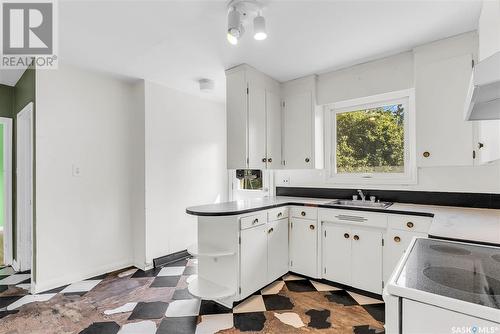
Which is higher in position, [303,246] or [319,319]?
[303,246]

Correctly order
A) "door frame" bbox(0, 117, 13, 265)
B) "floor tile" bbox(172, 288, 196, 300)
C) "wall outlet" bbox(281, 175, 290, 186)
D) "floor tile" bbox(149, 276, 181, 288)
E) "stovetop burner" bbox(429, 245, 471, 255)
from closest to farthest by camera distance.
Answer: "stovetop burner" bbox(429, 245, 471, 255) → "floor tile" bbox(172, 288, 196, 300) → "floor tile" bbox(149, 276, 181, 288) → "door frame" bbox(0, 117, 13, 265) → "wall outlet" bbox(281, 175, 290, 186)

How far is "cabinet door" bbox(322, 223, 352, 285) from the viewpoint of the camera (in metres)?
2.43

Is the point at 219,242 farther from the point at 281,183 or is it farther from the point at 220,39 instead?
the point at 220,39

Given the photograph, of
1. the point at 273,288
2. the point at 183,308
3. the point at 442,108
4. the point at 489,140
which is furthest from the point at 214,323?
the point at 442,108

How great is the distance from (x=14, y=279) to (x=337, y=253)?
3505mm

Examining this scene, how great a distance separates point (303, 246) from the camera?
2.71m

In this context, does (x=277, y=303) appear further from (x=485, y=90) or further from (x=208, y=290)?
(x=485, y=90)

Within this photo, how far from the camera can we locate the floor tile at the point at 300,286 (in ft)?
8.20

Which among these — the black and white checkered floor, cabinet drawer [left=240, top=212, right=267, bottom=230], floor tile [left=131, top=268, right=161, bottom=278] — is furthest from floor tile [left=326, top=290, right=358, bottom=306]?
floor tile [left=131, top=268, right=161, bottom=278]

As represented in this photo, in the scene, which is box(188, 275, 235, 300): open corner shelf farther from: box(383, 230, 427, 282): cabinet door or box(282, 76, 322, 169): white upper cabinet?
box(282, 76, 322, 169): white upper cabinet

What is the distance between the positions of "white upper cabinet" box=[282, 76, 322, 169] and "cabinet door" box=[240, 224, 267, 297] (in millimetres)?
1043

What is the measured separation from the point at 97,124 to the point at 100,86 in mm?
450

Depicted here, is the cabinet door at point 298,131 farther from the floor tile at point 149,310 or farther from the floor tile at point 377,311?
the floor tile at point 149,310

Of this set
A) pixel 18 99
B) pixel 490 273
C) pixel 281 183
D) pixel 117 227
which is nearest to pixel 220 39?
pixel 281 183
